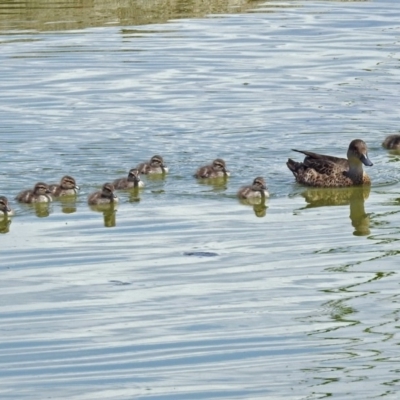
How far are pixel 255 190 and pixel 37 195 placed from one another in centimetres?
206

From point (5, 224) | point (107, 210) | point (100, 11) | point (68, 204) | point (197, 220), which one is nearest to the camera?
point (197, 220)

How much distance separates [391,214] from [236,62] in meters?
7.83

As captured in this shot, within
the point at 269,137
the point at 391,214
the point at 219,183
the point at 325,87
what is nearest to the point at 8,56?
the point at 325,87

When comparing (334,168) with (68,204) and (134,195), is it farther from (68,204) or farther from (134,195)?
(68,204)

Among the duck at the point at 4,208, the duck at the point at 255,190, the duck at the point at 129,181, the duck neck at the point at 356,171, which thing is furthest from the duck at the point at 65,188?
the duck neck at the point at 356,171

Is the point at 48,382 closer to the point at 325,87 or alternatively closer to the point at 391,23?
the point at 325,87

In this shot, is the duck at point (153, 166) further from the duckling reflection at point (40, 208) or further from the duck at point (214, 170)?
the duckling reflection at point (40, 208)

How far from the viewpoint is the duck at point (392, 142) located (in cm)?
1587

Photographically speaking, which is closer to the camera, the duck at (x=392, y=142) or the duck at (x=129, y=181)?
the duck at (x=129, y=181)

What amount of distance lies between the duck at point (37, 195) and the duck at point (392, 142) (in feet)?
13.9

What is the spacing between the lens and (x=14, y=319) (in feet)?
32.3

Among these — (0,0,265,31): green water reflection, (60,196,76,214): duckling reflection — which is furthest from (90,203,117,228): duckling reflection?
(0,0,265,31): green water reflection

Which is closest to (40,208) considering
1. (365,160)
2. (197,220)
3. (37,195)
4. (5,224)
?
(37,195)

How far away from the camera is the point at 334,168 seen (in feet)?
48.6
